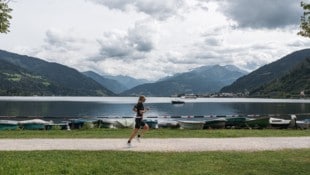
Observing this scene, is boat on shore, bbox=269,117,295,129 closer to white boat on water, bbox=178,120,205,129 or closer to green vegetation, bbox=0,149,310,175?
white boat on water, bbox=178,120,205,129

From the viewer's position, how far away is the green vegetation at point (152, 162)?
1534cm

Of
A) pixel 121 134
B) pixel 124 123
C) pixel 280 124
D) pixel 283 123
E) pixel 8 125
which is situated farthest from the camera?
pixel 280 124

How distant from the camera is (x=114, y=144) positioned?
75.6 feet

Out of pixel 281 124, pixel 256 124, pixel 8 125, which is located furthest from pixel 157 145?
pixel 281 124

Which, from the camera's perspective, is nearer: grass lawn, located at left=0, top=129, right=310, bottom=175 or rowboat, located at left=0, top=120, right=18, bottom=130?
grass lawn, located at left=0, top=129, right=310, bottom=175

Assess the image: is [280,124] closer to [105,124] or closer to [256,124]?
[256,124]

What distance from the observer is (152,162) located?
1683 cm

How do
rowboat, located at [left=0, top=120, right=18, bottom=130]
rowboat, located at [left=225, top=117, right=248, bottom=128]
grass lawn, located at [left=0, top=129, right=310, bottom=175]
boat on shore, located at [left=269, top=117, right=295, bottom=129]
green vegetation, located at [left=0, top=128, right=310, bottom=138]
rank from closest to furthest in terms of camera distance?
1. grass lawn, located at [left=0, top=129, right=310, bottom=175]
2. green vegetation, located at [left=0, top=128, right=310, bottom=138]
3. rowboat, located at [left=0, top=120, right=18, bottom=130]
4. rowboat, located at [left=225, top=117, right=248, bottom=128]
5. boat on shore, located at [left=269, top=117, right=295, bottom=129]

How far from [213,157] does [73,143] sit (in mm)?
8264

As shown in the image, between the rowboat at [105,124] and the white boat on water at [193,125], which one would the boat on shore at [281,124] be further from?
the rowboat at [105,124]

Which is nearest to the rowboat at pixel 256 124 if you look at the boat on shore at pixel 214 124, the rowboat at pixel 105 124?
the boat on shore at pixel 214 124

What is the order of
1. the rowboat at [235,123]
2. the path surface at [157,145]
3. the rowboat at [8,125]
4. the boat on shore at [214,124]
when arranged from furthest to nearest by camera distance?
the rowboat at [235,123] < the boat on shore at [214,124] < the rowboat at [8,125] < the path surface at [157,145]

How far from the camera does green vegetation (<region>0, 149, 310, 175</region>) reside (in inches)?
604

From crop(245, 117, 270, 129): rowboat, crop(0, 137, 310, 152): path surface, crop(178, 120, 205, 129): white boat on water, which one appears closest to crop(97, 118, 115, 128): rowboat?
crop(178, 120, 205, 129): white boat on water
